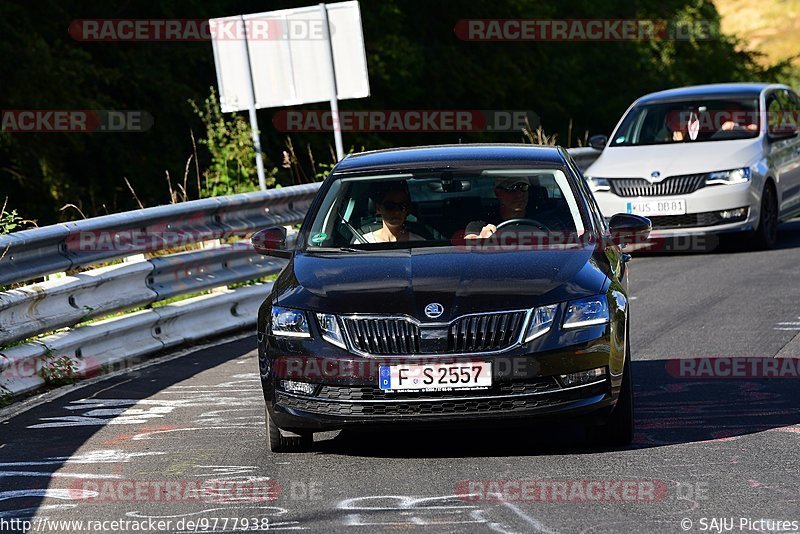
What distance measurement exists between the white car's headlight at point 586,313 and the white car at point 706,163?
9.12 m

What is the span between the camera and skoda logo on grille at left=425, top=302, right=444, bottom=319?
23.2ft

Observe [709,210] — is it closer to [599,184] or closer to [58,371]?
[599,184]

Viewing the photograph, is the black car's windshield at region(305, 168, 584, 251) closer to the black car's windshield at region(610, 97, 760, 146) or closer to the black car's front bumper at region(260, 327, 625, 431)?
the black car's front bumper at region(260, 327, 625, 431)

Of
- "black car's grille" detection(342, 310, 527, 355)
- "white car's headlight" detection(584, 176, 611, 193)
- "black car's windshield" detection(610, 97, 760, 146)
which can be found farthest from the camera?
"black car's windshield" detection(610, 97, 760, 146)

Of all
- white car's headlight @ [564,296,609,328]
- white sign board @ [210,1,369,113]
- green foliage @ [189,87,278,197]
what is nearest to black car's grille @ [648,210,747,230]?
white sign board @ [210,1,369,113]

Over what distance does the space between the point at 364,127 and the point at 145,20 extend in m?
6.02

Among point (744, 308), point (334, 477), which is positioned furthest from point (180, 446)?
point (744, 308)

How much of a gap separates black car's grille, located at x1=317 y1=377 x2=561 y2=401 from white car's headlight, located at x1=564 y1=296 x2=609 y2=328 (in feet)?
0.96

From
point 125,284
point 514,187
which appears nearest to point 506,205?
point 514,187

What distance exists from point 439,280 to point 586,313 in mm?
706

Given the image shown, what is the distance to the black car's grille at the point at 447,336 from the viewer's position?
277 inches

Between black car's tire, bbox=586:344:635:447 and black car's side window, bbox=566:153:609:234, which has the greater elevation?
black car's side window, bbox=566:153:609:234

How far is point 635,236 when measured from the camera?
28.4 ft

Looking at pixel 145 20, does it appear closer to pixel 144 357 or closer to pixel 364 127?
pixel 364 127
